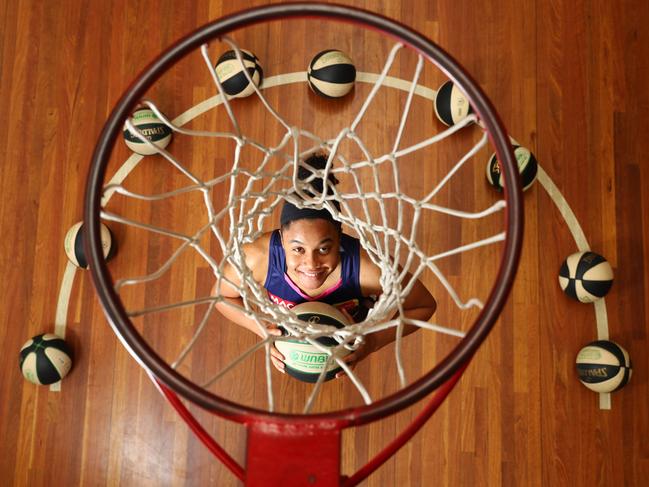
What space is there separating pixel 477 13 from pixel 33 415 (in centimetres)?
263

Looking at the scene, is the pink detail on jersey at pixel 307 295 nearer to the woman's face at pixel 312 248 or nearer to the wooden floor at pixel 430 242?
the woman's face at pixel 312 248

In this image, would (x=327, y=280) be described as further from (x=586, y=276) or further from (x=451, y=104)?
(x=586, y=276)

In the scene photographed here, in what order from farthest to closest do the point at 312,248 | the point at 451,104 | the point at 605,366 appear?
the point at 451,104
the point at 605,366
the point at 312,248

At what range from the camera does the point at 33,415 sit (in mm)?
2646

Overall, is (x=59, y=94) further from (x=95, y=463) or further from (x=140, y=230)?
(x=95, y=463)

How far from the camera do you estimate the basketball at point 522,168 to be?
256 cm

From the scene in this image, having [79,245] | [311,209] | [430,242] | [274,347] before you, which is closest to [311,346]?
[274,347]

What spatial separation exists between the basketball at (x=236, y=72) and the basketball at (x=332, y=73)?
9.3 inches

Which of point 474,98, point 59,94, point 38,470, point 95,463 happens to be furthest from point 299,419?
point 59,94

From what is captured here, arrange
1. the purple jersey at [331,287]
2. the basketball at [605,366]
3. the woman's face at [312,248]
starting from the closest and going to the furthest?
1. the woman's face at [312,248]
2. the purple jersey at [331,287]
3. the basketball at [605,366]

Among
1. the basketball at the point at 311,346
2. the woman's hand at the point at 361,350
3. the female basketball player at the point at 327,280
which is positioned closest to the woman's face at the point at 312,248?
the female basketball player at the point at 327,280

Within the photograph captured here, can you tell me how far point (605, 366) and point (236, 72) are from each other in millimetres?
1897

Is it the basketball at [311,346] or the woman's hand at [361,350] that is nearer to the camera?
the basketball at [311,346]

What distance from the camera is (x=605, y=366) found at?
8.16 ft
